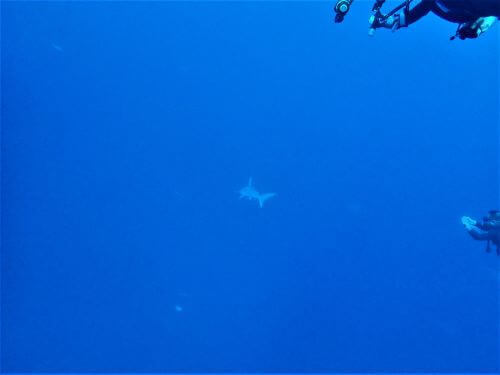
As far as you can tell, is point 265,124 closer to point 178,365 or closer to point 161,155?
point 161,155

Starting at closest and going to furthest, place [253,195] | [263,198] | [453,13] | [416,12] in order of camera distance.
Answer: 1. [453,13]
2. [416,12]
3. [263,198]
4. [253,195]

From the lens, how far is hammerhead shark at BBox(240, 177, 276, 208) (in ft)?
102

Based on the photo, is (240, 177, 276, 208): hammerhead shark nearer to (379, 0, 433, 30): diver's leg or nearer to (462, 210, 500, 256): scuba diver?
(462, 210, 500, 256): scuba diver

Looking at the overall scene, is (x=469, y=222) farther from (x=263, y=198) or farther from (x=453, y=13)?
(x=263, y=198)

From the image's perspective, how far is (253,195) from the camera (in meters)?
31.7

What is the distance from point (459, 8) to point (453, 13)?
13 cm

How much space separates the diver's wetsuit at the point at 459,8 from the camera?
3891mm

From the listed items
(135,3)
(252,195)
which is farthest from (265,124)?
(135,3)

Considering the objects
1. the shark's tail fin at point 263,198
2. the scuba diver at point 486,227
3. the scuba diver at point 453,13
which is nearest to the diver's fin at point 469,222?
the scuba diver at point 486,227

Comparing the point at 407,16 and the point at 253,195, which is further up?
the point at 253,195

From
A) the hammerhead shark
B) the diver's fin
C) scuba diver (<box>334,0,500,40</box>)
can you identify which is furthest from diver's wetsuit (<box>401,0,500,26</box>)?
the hammerhead shark

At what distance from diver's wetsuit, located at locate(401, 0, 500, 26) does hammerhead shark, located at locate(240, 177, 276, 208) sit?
85.9 ft

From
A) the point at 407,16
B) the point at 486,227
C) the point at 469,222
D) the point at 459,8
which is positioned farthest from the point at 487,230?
the point at 459,8

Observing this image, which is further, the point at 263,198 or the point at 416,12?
the point at 263,198
